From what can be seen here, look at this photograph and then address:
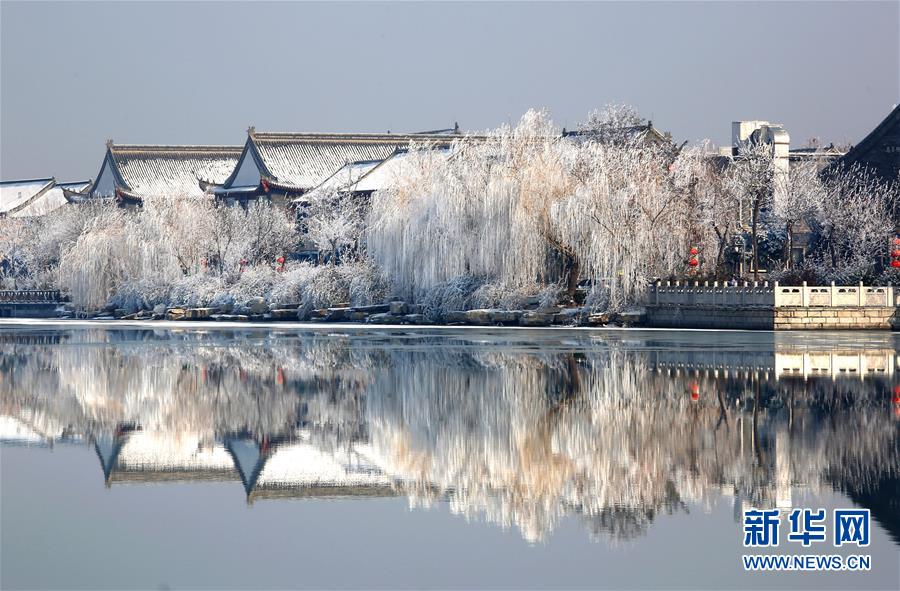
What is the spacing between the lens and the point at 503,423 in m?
15.7

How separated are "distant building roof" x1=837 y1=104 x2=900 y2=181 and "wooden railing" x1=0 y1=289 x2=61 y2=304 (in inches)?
1227

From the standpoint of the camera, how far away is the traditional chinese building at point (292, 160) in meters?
62.8

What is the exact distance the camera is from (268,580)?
342 inches

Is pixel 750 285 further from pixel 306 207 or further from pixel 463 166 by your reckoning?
pixel 306 207

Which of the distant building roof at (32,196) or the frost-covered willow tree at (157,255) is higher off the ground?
the distant building roof at (32,196)

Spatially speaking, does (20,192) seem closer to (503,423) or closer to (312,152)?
(312,152)

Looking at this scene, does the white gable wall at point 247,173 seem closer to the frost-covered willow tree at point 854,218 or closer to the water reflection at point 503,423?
the frost-covered willow tree at point 854,218

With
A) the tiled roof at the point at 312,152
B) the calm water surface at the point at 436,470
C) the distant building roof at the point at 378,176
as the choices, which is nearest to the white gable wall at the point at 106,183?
the tiled roof at the point at 312,152

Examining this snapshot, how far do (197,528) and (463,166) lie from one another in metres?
30.7

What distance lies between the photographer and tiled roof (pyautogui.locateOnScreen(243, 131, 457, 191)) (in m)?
64.1

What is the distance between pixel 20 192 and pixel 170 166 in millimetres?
12715

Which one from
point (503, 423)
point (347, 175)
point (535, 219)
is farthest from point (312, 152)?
point (503, 423)

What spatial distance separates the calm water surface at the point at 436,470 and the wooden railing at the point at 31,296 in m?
33.2

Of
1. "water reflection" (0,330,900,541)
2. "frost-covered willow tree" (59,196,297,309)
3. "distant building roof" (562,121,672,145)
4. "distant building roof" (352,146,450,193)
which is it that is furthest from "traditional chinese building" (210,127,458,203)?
"water reflection" (0,330,900,541)
